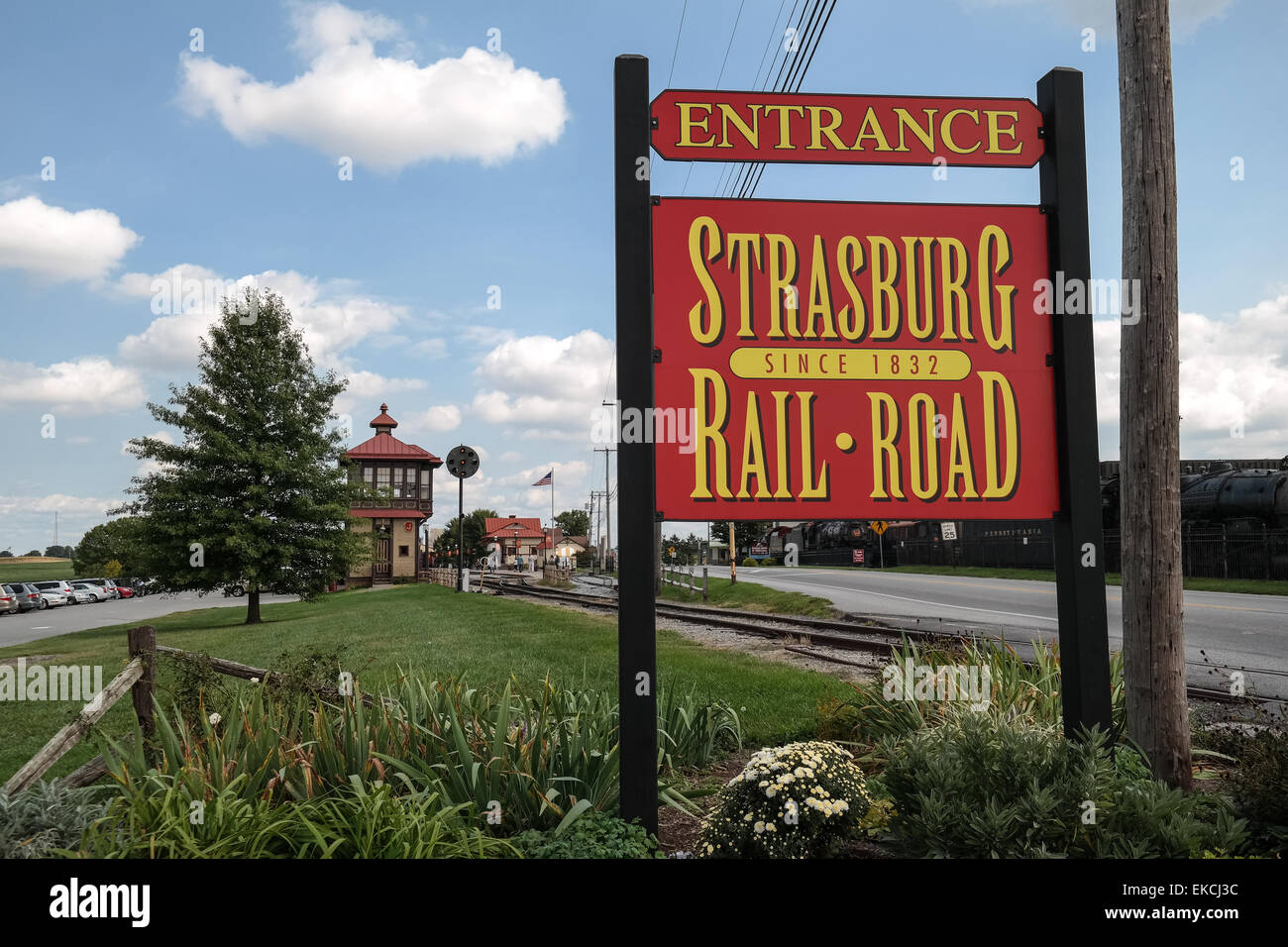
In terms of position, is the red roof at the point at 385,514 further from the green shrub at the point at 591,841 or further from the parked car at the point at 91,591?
the green shrub at the point at 591,841

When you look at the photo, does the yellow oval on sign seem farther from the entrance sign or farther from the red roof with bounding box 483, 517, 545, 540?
the red roof with bounding box 483, 517, 545, 540

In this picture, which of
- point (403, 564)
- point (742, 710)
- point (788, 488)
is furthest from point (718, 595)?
point (403, 564)

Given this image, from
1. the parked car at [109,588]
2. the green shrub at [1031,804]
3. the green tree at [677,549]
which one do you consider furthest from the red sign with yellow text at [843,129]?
the parked car at [109,588]

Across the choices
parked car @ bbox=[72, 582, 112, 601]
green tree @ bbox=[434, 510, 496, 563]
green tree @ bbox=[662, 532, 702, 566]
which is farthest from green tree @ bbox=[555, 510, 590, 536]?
parked car @ bbox=[72, 582, 112, 601]

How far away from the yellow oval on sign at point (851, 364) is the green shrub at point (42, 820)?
387 centimetres

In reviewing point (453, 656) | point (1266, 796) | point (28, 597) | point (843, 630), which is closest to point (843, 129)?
point (1266, 796)

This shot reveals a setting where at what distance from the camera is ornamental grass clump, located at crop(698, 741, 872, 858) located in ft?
12.3

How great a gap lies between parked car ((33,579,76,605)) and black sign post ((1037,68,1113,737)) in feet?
183

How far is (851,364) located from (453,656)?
9931mm

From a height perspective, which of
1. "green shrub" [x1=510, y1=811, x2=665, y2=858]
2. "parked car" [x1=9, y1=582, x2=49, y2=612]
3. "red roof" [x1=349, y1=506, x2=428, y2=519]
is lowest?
"parked car" [x1=9, y1=582, x2=49, y2=612]

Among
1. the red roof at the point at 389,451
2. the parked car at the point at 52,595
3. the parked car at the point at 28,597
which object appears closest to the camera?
the parked car at the point at 28,597

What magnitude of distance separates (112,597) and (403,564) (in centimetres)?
1969

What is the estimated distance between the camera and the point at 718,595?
3047 centimetres

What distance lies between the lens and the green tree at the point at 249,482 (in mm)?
25688
